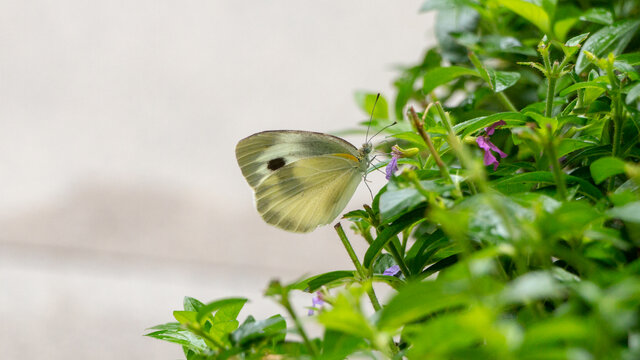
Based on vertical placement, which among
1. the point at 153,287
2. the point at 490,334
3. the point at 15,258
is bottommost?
the point at 490,334

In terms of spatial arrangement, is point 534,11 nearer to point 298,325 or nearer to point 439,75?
point 439,75

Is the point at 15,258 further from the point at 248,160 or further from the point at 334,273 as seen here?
the point at 334,273

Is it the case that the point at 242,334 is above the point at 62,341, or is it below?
below

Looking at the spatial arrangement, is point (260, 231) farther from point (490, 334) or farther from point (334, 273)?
point (490, 334)

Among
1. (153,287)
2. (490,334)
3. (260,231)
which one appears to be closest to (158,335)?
(490,334)

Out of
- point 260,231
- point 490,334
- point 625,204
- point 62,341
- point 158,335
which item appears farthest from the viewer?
point 260,231

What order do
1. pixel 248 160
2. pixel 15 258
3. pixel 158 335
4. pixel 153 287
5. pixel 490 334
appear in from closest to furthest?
pixel 490 334
pixel 158 335
pixel 248 160
pixel 153 287
pixel 15 258

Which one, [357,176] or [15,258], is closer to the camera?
[357,176]

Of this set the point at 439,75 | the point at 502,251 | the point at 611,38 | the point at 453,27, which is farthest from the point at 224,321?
the point at 453,27
